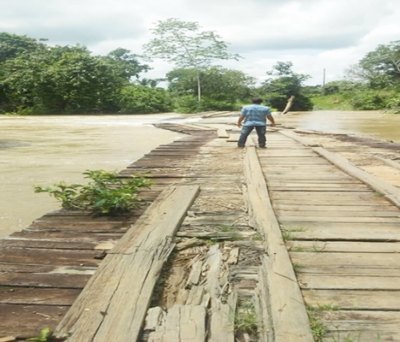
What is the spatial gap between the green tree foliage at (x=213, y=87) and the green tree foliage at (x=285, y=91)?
273 centimetres

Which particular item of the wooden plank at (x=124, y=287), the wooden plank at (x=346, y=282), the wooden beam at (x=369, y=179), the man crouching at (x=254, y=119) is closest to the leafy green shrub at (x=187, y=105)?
the man crouching at (x=254, y=119)

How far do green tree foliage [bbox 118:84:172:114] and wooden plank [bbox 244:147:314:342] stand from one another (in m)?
27.3

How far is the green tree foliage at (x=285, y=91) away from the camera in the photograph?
3794 cm

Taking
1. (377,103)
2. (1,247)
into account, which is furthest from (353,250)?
(377,103)

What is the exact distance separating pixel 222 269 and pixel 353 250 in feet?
2.95

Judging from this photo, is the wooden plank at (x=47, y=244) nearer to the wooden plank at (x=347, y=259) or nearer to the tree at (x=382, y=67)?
the wooden plank at (x=347, y=259)

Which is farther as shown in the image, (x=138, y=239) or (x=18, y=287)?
(x=138, y=239)

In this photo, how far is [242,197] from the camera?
15.7ft

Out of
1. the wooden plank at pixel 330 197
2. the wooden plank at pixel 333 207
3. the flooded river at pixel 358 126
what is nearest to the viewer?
the wooden plank at pixel 333 207

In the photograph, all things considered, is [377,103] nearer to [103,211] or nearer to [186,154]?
[186,154]

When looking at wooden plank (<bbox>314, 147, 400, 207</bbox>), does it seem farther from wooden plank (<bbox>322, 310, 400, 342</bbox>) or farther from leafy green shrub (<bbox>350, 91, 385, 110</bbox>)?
leafy green shrub (<bbox>350, 91, 385, 110</bbox>)

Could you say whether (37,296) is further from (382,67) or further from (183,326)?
(382,67)

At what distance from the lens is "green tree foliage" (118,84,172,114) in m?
31.0

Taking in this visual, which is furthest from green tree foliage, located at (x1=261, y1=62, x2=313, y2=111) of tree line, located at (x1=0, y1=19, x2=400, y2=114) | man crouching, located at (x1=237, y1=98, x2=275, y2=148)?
man crouching, located at (x1=237, y1=98, x2=275, y2=148)
